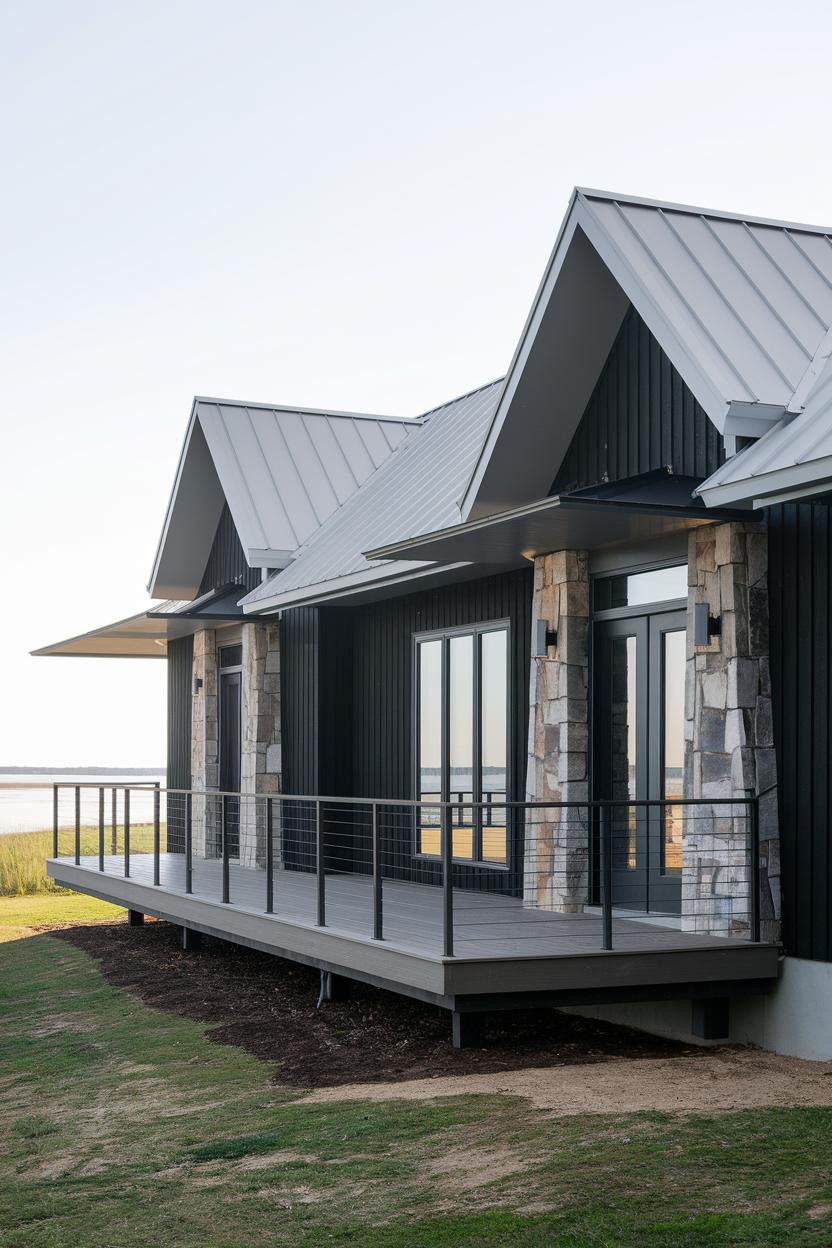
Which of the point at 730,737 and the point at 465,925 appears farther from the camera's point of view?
the point at 465,925

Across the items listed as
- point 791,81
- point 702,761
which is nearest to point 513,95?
point 791,81

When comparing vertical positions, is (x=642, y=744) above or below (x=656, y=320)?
below

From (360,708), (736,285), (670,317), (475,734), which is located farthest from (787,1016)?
(360,708)

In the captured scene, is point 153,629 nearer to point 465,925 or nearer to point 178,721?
point 178,721

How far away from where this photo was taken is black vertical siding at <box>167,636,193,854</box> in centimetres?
2292

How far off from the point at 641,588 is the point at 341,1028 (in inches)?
165

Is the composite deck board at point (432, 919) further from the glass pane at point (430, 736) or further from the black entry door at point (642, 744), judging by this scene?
the glass pane at point (430, 736)

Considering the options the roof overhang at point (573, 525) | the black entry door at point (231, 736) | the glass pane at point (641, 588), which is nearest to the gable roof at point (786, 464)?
the roof overhang at point (573, 525)

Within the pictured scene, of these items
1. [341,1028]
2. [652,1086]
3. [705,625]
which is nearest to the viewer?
[652,1086]

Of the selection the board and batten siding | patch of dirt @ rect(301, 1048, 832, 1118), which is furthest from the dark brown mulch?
the board and batten siding

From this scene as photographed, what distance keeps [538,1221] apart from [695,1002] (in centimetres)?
408

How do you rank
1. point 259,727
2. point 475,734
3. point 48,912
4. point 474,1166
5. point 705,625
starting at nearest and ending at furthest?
point 474,1166 → point 705,625 → point 475,734 → point 259,727 → point 48,912

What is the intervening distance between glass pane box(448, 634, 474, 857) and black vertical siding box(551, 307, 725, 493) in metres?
2.82

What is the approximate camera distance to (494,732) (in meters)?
14.3
